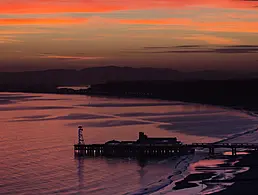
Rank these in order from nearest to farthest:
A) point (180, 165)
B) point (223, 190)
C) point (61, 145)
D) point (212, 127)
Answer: point (223, 190), point (180, 165), point (61, 145), point (212, 127)

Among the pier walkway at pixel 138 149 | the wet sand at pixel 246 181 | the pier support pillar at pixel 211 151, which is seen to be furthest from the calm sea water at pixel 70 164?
the wet sand at pixel 246 181

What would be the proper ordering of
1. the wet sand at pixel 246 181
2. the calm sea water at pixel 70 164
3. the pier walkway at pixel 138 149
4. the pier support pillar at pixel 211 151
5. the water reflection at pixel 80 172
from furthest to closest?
the pier walkway at pixel 138 149, the pier support pillar at pixel 211 151, the calm sea water at pixel 70 164, the water reflection at pixel 80 172, the wet sand at pixel 246 181

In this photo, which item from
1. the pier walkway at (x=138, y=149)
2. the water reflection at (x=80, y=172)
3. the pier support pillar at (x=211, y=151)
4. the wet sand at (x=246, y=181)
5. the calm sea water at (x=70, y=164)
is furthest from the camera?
the pier walkway at (x=138, y=149)

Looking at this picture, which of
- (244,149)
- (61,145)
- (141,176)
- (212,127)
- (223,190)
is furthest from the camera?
(212,127)

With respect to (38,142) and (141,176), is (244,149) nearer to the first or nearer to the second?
(141,176)

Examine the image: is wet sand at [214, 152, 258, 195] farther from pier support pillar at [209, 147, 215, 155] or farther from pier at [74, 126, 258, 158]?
pier at [74, 126, 258, 158]

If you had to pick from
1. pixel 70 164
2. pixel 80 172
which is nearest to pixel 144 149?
pixel 70 164

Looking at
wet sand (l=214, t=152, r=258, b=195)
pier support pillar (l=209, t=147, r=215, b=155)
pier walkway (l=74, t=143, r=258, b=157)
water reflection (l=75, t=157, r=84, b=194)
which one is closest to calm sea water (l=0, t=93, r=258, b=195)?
water reflection (l=75, t=157, r=84, b=194)

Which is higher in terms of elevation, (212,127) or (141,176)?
(212,127)

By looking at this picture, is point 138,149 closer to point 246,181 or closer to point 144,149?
point 144,149

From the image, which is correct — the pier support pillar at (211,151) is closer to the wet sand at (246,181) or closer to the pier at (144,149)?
the pier at (144,149)

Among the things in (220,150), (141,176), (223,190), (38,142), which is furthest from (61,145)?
(223,190)
